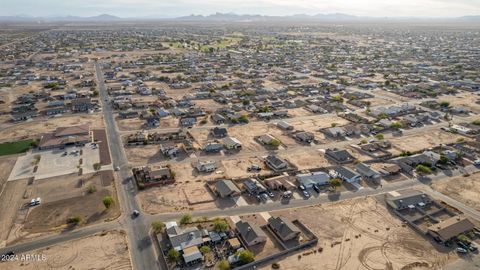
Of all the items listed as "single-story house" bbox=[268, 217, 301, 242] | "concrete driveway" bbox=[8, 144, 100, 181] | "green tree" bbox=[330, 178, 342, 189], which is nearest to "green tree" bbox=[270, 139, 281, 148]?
"green tree" bbox=[330, 178, 342, 189]

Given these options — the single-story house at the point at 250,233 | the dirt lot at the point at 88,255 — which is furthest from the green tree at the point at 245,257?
the dirt lot at the point at 88,255

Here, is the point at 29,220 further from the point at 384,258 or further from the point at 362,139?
the point at 362,139

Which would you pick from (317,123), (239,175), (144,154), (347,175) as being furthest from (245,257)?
(317,123)

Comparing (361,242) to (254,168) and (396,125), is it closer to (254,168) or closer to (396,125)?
(254,168)

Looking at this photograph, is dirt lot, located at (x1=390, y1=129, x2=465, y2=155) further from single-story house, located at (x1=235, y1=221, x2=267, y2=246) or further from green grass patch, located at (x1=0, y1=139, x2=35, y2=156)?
green grass patch, located at (x1=0, y1=139, x2=35, y2=156)

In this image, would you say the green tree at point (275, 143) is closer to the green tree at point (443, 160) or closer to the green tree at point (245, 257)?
the green tree at point (443, 160)

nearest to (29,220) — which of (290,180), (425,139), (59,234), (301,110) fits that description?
(59,234)

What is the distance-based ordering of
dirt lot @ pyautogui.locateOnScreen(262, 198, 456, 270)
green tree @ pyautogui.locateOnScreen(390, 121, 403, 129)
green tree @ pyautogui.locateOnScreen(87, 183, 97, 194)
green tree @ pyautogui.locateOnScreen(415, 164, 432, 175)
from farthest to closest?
green tree @ pyautogui.locateOnScreen(390, 121, 403, 129) → green tree @ pyautogui.locateOnScreen(415, 164, 432, 175) → green tree @ pyautogui.locateOnScreen(87, 183, 97, 194) → dirt lot @ pyautogui.locateOnScreen(262, 198, 456, 270)
